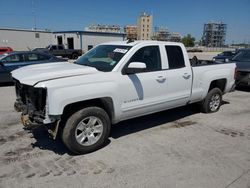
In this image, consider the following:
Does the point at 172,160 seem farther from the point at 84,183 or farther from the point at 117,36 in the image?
the point at 117,36

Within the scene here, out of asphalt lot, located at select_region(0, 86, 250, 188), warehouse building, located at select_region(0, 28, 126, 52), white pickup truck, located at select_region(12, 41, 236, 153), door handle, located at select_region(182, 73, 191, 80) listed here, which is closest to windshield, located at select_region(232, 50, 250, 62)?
asphalt lot, located at select_region(0, 86, 250, 188)

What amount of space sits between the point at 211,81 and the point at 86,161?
3866mm

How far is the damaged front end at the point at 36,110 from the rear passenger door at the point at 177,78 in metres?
2.43

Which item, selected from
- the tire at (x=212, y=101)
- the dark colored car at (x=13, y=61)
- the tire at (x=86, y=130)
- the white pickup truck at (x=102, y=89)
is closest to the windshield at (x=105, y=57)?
the white pickup truck at (x=102, y=89)

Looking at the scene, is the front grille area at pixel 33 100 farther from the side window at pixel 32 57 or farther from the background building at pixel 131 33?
the side window at pixel 32 57

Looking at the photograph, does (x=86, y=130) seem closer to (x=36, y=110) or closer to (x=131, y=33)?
(x=36, y=110)

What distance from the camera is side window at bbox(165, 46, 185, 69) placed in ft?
16.0

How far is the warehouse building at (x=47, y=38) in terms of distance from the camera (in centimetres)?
3397

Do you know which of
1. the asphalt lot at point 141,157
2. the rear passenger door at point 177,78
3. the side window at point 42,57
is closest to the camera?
the asphalt lot at point 141,157

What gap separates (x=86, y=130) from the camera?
12.5 ft

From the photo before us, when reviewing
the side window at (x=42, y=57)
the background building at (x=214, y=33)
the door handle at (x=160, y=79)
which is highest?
the background building at (x=214, y=33)

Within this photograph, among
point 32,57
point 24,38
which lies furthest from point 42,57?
point 24,38

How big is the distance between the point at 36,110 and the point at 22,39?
117 feet

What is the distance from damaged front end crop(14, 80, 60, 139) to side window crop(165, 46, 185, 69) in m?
2.65
